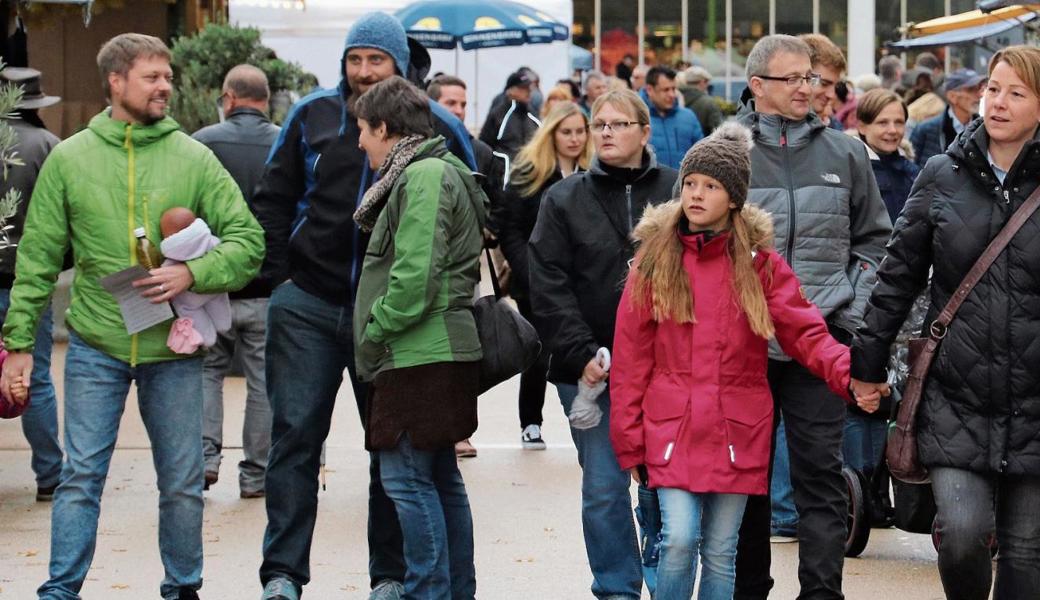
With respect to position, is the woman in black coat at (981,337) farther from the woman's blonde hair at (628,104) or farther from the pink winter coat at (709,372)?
the woman's blonde hair at (628,104)

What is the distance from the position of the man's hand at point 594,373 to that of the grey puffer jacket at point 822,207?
2.69 feet

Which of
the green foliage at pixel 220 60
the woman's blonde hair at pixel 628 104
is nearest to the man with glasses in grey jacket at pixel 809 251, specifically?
the woman's blonde hair at pixel 628 104

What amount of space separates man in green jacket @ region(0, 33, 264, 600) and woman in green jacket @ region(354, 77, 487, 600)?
2.15 ft

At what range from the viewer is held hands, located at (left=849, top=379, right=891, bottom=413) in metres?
5.59

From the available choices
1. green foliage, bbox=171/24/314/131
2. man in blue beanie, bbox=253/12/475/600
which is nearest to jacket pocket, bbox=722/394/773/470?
man in blue beanie, bbox=253/12/475/600

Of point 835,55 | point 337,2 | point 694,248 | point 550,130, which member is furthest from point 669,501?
point 337,2

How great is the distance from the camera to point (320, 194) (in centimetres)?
659

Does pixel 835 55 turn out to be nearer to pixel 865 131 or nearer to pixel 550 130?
pixel 865 131

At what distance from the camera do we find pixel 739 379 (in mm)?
5719

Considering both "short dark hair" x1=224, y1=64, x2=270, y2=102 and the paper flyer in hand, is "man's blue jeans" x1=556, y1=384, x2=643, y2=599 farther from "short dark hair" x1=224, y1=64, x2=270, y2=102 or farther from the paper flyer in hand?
"short dark hair" x1=224, y1=64, x2=270, y2=102

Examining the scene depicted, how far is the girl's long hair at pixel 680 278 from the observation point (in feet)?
18.6

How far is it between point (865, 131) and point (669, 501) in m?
3.63

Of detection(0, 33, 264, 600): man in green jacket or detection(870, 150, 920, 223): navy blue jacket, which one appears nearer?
detection(0, 33, 264, 600): man in green jacket

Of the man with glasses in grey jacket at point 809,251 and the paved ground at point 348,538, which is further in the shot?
the paved ground at point 348,538
